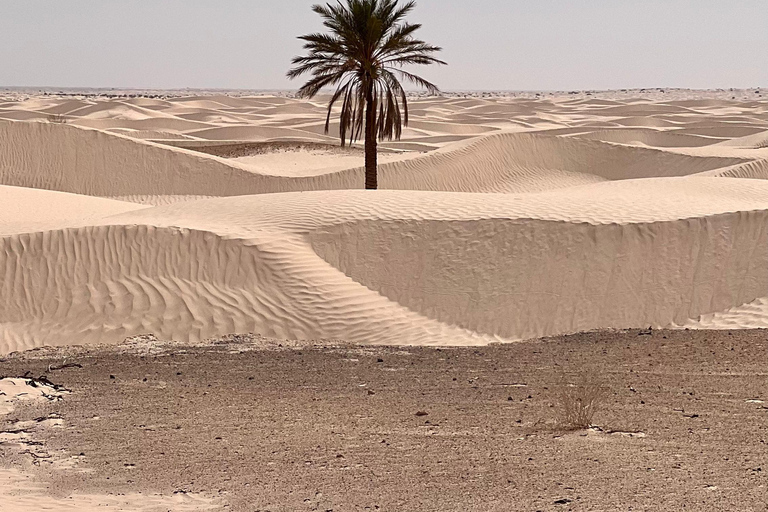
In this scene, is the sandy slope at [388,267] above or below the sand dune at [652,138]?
below

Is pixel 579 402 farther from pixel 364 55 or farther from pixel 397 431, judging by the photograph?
pixel 364 55

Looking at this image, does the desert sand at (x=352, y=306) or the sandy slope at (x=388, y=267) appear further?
the sandy slope at (x=388, y=267)

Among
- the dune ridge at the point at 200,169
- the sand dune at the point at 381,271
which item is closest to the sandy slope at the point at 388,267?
the sand dune at the point at 381,271

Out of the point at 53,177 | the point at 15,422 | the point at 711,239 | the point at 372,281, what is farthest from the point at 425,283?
the point at 53,177

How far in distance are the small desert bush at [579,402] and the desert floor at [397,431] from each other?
9cm

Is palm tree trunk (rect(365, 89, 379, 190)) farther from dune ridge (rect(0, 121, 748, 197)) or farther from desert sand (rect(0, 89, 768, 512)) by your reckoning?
desert sand (rect(0, 89, 768, 512))

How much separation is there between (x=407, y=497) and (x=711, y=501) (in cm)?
166

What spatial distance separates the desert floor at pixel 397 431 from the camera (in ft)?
16.8

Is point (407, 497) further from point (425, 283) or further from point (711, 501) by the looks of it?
point (425, 283)

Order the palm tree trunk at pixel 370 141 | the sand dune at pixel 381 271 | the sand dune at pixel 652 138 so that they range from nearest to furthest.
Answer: the sand dune at pixel 381 271 < the palm tree trunk at pixel 370 141 < the sand dune at pixel 652 138

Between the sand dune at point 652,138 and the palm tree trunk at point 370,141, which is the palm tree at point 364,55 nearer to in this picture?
the palm tree trunk at point 370,141

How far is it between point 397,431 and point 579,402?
1.43m

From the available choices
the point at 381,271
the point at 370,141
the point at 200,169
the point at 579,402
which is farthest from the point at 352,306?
the point at 200,169

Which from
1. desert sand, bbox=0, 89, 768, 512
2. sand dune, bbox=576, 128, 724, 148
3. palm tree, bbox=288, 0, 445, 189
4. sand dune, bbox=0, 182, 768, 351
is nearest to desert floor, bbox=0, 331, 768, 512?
desert sand, bbox=0, 89, 768, 512
